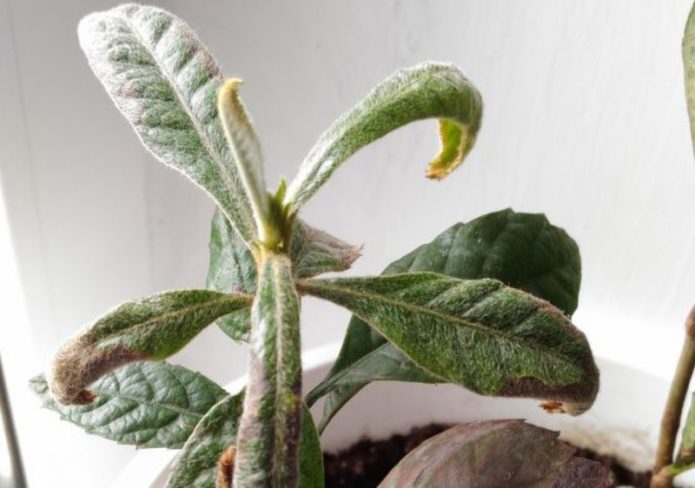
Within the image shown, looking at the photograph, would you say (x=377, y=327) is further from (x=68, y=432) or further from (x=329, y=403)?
(x=68, y=432)

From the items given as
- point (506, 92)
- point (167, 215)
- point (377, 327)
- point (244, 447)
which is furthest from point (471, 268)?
point (167, 215)

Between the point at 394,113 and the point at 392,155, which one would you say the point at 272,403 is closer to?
the point at 394,113

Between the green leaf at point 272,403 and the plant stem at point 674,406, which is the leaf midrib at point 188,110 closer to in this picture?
the green leaf at point 272,403

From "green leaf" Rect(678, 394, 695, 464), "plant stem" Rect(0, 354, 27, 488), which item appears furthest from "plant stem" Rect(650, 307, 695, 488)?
"plant stem" Rect(0, 354, 27, 488)

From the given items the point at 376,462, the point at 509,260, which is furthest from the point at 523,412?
the point at 509,260

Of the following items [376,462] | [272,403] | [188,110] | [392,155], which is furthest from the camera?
[392,155]

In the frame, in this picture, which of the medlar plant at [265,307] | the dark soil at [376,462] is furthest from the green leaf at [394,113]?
the dark soil at [376,462]

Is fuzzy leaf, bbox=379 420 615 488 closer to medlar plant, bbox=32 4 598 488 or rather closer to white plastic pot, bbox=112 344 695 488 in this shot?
medlar plant, bbox=32 4 598 488
